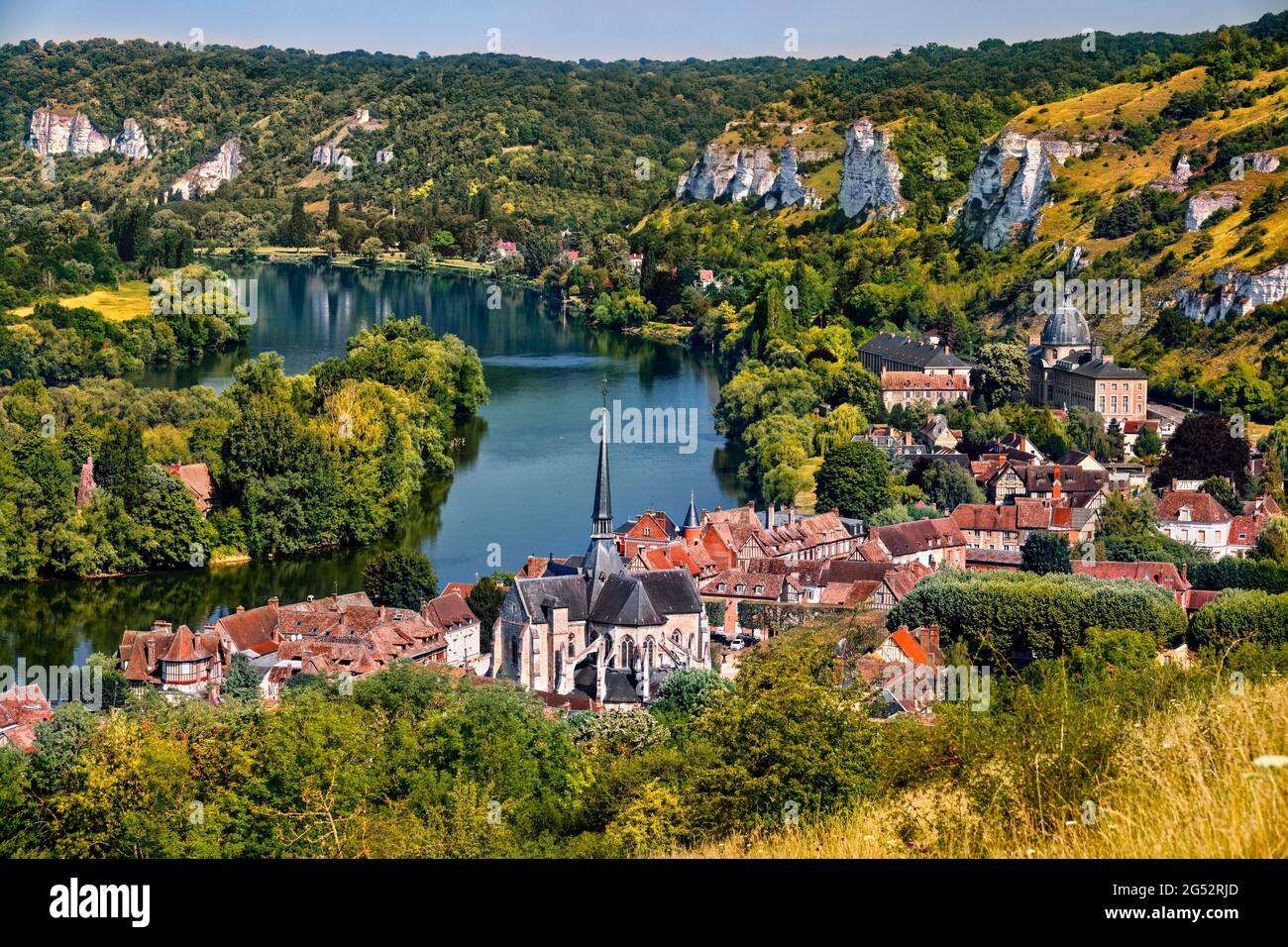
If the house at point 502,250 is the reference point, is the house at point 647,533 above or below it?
below

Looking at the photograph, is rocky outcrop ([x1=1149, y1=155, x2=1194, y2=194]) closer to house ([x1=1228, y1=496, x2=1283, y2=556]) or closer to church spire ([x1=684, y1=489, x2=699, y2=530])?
house ([x1=1228, y1=496, x2=1283, y2=556])

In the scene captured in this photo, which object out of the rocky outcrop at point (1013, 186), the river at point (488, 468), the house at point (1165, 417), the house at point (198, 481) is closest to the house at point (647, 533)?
the river at point (488, 468)

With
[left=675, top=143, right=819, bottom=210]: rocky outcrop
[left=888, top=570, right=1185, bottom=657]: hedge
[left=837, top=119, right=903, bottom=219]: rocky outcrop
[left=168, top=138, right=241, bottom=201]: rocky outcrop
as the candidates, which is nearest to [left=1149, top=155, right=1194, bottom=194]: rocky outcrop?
[left=837, top=119, right=903, bottom=219]: rocky outcrop

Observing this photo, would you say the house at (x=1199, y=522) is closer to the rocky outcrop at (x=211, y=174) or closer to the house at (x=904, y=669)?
the house at (x=904, y=669)

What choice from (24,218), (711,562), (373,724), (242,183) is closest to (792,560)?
(711,562)

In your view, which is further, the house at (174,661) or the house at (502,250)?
the house at (502,250)
